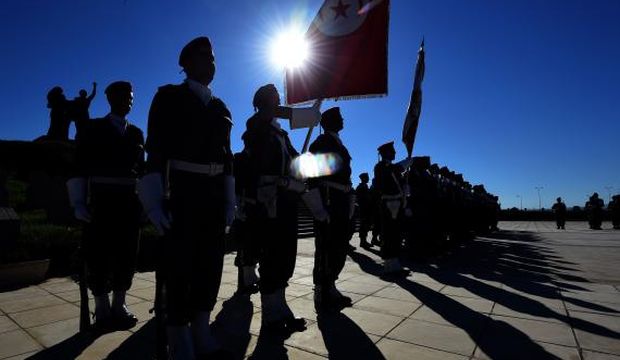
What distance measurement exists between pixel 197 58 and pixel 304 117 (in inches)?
50.6

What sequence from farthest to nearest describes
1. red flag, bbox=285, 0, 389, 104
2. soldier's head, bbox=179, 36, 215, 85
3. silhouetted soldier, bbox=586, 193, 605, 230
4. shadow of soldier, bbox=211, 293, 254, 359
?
silhouetted soldier, bbox=586, 193, 605, 230
red flag, bbox=285, 0, 389, 104
shadow of soldier, bbox=211, 293, 254, 359
soldier's head, bbox=179, 36, 215, 85

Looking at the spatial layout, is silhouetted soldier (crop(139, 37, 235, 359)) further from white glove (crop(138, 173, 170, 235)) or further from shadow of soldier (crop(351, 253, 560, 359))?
shadow of soldier (crop(351, 253, 560, 359))

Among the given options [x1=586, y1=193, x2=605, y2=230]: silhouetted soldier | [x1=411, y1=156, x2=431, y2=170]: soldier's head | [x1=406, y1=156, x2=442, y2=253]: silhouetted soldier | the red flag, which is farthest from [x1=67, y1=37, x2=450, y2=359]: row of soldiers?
[x1=586, y1=193, x2=605, y2=230]: silhouetted soldier

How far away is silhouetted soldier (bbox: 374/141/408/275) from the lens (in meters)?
6.15

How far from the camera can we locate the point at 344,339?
9.70 feet

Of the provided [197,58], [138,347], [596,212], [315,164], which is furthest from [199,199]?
[596,212]

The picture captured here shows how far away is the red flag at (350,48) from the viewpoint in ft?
14.3

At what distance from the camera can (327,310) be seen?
384cm

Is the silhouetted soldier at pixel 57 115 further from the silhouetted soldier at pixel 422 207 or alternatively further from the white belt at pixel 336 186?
the white belt at pixel 336 186

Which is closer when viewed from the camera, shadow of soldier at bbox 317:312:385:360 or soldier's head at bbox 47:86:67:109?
shadow of soldier at bbox 317:312:385:360

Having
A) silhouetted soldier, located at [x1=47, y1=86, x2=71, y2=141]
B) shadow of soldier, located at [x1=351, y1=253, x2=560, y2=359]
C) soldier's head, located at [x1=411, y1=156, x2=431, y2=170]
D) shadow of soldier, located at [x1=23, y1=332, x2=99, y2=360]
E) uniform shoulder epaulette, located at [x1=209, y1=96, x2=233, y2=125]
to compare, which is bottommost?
shadow of soldier, located at [x1=23, y1=332, x2=99, y2=360]

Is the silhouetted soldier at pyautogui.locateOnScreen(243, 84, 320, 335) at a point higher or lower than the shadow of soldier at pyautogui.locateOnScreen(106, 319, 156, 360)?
higher

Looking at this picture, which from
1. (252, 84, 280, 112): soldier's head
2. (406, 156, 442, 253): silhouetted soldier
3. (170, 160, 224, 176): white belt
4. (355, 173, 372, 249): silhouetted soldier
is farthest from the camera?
(355, 173, 372, 249): silhouetted soldier

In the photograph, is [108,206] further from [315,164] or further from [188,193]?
[315,164]
